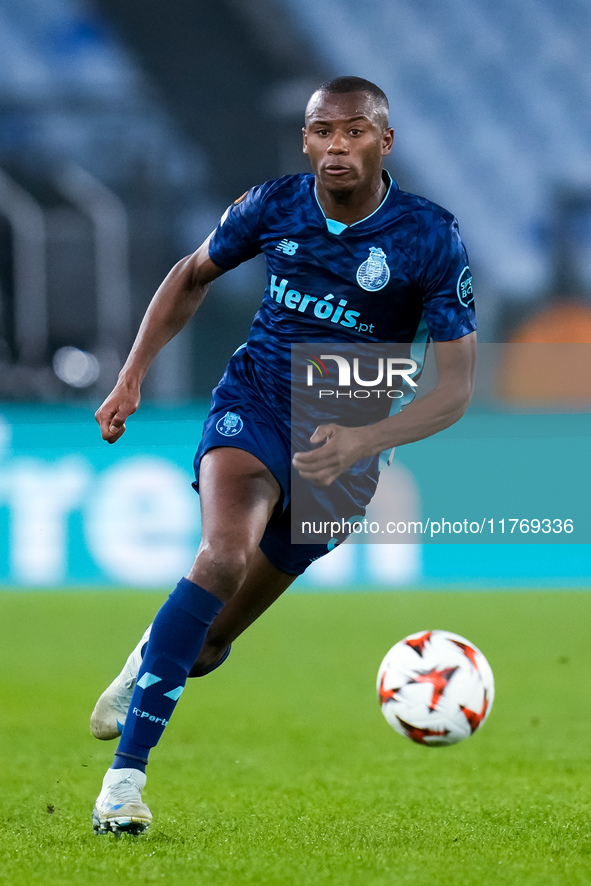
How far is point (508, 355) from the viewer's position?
35.1 ft

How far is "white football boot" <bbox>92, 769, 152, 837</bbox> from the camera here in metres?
3.26

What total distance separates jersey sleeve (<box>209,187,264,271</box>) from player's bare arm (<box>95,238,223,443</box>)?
0.05m

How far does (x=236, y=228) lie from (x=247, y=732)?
8.32 ft

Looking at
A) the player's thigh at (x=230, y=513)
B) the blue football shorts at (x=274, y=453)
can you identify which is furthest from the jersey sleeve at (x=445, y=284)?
the player's thigh at (x=230, y=513)

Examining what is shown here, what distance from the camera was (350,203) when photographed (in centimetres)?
372

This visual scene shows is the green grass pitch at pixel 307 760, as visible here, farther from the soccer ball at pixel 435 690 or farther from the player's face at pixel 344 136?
the player's face at pixel 344 136

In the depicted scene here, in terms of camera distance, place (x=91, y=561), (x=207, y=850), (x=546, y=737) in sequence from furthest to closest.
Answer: (x=91, y=561) → (x=546, y=737) → (x=207, y=850)

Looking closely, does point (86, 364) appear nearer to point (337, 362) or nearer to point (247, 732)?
point (247, 732)

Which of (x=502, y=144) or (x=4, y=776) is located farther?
(x=502, y=144)

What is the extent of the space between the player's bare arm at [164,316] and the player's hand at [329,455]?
727 millimetres

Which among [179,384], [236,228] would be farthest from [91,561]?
[236,228]

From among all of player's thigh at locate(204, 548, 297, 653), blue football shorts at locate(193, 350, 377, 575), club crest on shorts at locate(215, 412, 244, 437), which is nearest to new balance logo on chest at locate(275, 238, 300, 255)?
blue football shorts at locate(193, 350, 377, 575)

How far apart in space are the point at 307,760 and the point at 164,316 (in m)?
1.99

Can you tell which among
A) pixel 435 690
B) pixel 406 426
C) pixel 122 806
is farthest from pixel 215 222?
pixel 122 806
